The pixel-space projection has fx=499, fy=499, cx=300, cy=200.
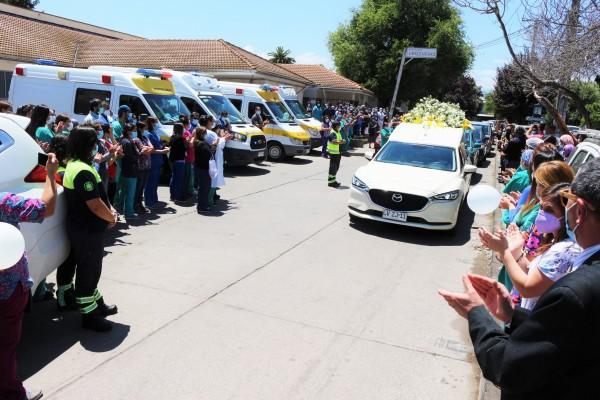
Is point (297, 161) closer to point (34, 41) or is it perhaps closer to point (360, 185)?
point (360, 185)

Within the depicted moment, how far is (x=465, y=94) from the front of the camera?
71438 mm

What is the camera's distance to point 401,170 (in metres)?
9.12

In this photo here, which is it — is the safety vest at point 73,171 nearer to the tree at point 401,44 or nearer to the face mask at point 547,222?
the face mask at point 547,222

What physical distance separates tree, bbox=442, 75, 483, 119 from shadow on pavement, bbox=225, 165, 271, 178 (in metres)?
55.1

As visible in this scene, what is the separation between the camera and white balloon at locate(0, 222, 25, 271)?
2.48 meters

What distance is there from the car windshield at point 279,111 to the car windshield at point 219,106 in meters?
2.27

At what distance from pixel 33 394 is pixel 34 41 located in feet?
90.0

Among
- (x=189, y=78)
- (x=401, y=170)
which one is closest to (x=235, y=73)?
(x=189, y=78)

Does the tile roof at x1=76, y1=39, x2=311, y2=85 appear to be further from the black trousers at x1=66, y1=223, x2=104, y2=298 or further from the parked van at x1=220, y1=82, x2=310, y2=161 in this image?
the black trousers at x1=66, y1=223, x2=104, y2=298

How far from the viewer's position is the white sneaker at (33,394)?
333 cm

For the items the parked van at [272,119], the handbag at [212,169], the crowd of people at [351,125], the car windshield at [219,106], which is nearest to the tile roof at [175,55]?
the crowd of people at [351,125]

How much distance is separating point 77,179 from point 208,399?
6.90 feet

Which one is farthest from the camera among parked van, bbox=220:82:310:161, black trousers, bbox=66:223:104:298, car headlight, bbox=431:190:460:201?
parked van, bbox=220:82:310:161

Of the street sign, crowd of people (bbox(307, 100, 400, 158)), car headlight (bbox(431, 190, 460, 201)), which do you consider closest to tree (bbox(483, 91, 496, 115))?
the street sign
